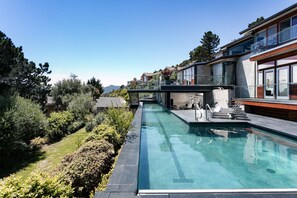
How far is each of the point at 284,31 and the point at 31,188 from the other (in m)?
17.1

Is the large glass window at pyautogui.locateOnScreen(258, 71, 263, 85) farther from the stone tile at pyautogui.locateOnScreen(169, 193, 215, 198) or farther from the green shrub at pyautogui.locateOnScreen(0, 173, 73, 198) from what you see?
the green shrub at pyautogui.locateOnScreen(0, 173, 73, 198)

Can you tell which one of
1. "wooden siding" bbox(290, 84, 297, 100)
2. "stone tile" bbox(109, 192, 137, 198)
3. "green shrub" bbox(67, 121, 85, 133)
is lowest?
"green shrub" bbox(67, 121, 85, 133)

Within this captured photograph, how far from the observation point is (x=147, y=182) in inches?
214

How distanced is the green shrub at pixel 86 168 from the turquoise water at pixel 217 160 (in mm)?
1223

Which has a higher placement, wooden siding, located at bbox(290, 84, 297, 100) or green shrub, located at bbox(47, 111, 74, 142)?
wooden siding, located at bbox(290, 84, 297, 100)

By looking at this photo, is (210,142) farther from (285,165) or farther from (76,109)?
(76,109)

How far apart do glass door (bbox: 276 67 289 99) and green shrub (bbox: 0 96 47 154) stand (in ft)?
59.1

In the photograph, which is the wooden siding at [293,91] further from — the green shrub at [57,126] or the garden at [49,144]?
the green shrub at [57,126]

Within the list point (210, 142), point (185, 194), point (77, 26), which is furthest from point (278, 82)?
point (77, 26)

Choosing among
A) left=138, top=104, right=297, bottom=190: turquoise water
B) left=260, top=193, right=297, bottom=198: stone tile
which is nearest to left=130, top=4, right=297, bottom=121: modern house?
left=138, top=104, right=297, bottom=190: turquoise water

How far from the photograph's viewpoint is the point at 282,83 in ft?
46.0

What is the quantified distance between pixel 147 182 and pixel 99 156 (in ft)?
5.30

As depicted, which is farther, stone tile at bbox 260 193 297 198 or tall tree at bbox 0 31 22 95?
tall tree at bbox 0 31 22 95

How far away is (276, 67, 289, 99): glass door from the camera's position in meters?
13.8
